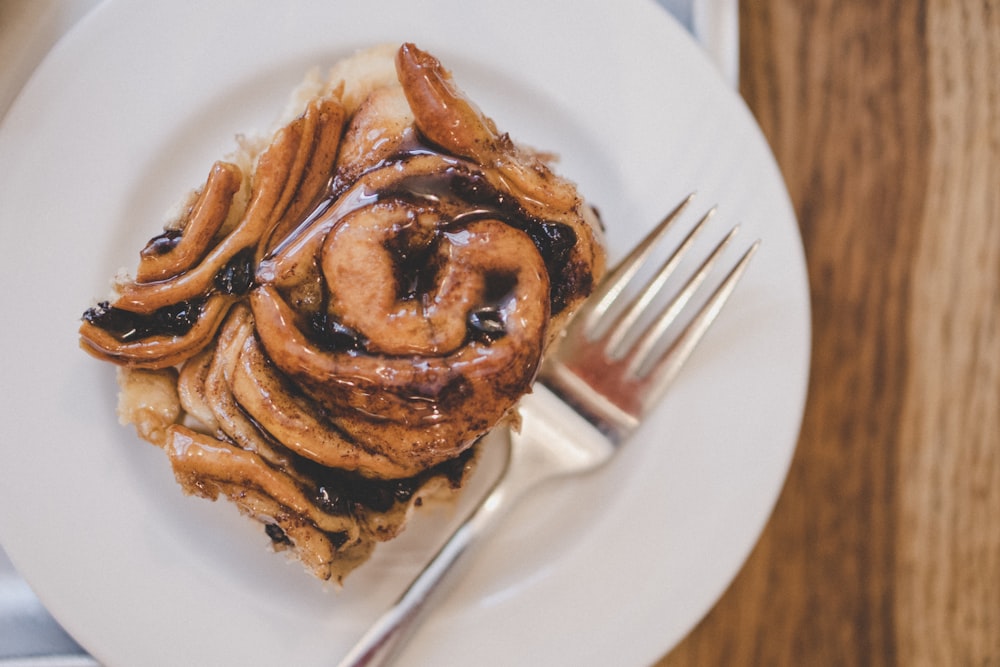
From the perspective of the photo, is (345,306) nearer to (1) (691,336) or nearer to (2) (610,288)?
(2) (610,288)

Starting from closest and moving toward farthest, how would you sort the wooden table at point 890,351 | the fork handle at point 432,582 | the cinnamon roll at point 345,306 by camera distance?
the cinnamon roll at point 345,306 → the fork handle at point 432,582 → the wooden table at point 890,351

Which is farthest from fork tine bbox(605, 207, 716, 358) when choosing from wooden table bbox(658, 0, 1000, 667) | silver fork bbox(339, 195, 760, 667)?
wooden table bbox(658, 0, 1000, 667)

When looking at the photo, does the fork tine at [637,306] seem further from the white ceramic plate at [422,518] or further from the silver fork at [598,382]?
the white ceramic plate at [422,518]

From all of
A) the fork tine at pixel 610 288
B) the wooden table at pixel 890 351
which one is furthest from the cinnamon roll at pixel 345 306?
the wooden table at pixel 890 351

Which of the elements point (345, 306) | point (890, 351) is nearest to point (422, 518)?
point (345, 306)

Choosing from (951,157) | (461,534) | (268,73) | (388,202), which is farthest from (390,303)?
(951,157)

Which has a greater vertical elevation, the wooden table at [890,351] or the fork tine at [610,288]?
the fork tine at [610,288]
